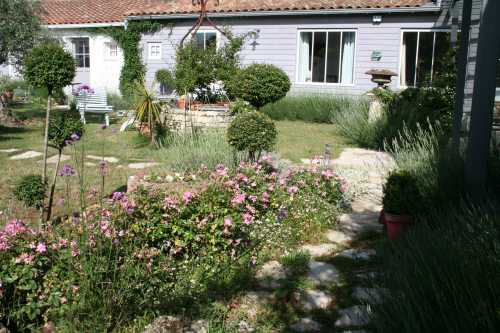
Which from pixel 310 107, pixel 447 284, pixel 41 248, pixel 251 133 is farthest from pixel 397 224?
pixel 310 107

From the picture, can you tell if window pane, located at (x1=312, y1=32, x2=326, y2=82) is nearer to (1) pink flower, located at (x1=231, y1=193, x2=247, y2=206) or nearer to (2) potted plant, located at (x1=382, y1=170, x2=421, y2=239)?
(2) potted plant, located at (x1=382, y1=170, x2=421, y2=239)

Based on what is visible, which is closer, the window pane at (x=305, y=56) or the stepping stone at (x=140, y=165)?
the stepping stone at (x=140, y=165)

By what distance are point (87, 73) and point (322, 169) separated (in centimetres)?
1618

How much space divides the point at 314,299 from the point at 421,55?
1197 centimetres

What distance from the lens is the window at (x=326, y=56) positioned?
14.7m

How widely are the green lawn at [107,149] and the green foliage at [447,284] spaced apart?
106 inches

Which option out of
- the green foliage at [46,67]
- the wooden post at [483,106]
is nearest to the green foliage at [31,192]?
the green foliage at [46,67]

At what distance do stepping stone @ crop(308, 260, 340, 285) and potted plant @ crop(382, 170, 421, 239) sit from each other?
2.01ft

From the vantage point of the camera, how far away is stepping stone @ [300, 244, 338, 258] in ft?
13.4

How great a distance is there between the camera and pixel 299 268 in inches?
146

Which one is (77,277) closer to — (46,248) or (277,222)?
(46,248)

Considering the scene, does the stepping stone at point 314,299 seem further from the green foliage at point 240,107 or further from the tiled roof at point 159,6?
the tiled roof at point 159,6

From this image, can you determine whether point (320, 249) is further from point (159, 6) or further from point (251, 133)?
point (159, 6)

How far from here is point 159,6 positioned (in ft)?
56.9
